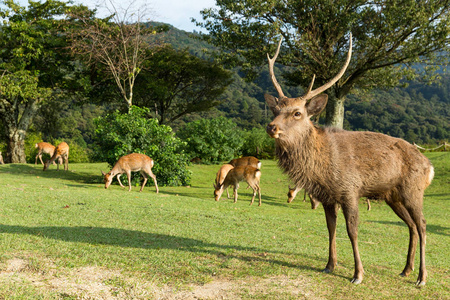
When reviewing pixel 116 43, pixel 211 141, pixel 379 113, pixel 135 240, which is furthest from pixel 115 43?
pixel 379 113

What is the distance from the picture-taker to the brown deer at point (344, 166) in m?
4.46

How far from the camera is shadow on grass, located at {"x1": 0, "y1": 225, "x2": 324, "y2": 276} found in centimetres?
524

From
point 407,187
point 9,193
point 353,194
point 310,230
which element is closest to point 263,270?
point 353,194

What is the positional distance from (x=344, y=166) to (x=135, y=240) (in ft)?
10.2

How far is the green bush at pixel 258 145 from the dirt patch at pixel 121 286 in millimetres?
24952

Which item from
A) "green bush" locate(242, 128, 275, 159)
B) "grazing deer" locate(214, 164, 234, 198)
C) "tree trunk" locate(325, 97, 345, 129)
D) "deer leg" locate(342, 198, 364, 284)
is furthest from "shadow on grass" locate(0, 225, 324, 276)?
"green bush" locate(242, 128, 275, 159)

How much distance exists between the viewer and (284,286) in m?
4.12

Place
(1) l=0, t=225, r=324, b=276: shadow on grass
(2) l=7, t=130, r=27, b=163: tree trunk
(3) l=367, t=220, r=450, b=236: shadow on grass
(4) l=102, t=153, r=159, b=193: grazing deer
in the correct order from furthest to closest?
(2) l=7, t=130, r=27, b=163: tree trunk, (4) l=102, t=153, r=159, b=193: grazing deer, (3) l=367, t=220, r=450, b=236: shadow on grass, (1) l=0, t=225, r=324, b=276: shadow on grass

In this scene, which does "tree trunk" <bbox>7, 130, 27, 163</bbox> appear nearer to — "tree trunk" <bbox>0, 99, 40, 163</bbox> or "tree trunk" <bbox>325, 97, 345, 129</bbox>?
"tree trunk" <bbox>0, 99, 40, 163</bbox>

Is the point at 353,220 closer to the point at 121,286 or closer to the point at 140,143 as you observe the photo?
the point at 121,286

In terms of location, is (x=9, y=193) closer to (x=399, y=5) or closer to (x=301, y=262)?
(x=301, y=262)

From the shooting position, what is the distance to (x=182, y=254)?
5047mm

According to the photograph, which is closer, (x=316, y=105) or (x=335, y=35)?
(x=316, y=105)

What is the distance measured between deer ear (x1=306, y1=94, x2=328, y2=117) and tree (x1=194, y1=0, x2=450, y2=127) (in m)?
11.6
